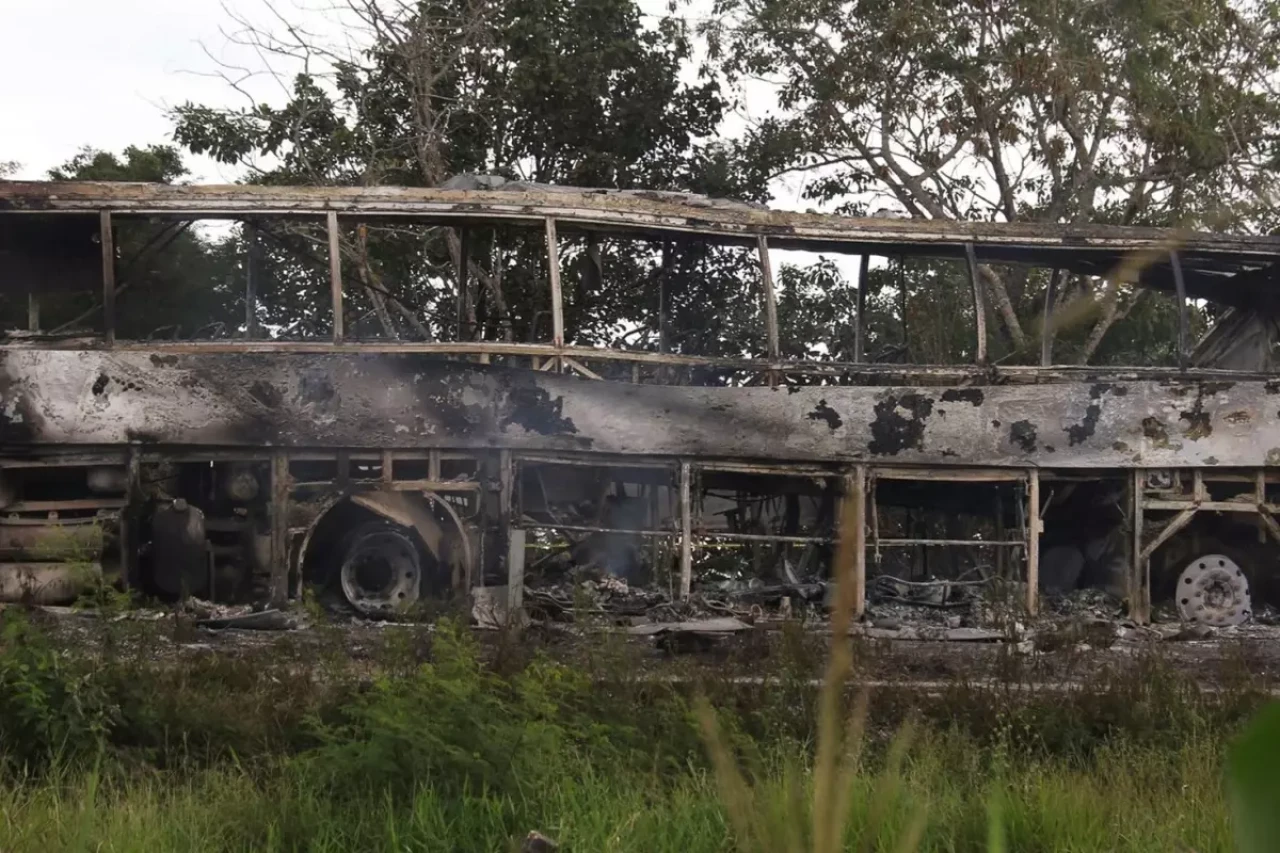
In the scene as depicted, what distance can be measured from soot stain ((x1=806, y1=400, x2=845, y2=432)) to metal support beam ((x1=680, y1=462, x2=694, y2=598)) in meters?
1.22

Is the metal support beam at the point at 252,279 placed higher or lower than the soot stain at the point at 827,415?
higher

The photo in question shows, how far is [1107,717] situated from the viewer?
782 centimetres

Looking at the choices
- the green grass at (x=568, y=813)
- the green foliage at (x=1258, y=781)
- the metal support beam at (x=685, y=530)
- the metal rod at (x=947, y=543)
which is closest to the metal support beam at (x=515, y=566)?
the metal support beam at (x=685, y=530)

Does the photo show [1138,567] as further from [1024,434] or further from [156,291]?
[156,291]

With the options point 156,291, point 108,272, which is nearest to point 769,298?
point 108,272

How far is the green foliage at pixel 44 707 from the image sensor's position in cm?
630

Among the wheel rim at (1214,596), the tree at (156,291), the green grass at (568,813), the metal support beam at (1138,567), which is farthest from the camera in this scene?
the tree at (156,291)

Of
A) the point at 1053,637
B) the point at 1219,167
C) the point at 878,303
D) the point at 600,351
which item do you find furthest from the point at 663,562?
the point at 1219,167

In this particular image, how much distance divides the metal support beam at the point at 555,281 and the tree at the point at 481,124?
7.16 metres

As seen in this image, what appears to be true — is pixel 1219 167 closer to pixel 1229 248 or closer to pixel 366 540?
pixel 1229 248

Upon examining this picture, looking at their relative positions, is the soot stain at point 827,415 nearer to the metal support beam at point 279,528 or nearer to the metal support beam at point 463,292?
the metal support beam at point 463,292

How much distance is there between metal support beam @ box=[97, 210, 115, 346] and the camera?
1055 centimetres

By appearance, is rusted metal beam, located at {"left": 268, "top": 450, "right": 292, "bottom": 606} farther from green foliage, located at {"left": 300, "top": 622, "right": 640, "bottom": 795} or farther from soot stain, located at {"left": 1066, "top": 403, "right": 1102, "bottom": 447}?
soot stain, located at {"left": 1066, "top": 403, "right": 1102, "bottom": 447}

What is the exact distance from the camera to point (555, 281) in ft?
35.8
